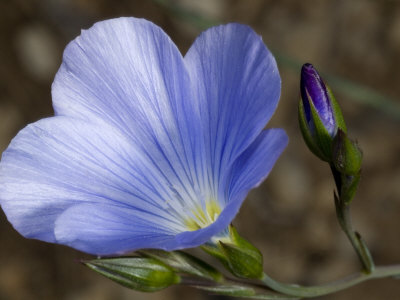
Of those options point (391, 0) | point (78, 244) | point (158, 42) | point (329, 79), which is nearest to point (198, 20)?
point (329, 79)

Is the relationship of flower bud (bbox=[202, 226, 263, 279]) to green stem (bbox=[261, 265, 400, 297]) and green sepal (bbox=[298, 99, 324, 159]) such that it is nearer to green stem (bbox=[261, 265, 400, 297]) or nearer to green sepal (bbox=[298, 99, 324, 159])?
green stem (bbox=[261, 265, 400, 297])

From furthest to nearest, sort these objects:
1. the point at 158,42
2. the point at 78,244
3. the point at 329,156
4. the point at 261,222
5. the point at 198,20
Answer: the point at 261,222 < the point at 198,20 < the point at 329,156 < the point at 158,42 < the point at 78,244

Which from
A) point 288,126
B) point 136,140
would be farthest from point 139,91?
point 288,126

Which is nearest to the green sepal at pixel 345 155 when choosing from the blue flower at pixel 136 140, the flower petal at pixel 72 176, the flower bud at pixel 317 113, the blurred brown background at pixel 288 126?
the flower bud at pixel 317 113

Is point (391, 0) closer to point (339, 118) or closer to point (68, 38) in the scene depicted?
point (68, 38)

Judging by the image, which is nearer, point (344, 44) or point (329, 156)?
point (329, 156)

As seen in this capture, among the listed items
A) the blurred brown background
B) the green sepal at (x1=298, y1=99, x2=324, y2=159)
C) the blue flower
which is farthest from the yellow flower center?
the blurred brown background
